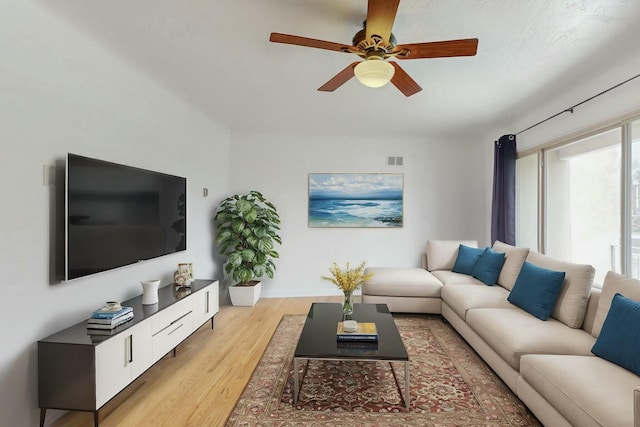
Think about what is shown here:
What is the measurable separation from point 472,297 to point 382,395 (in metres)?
1.44

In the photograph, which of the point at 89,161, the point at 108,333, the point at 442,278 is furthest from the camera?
the point at 442,278

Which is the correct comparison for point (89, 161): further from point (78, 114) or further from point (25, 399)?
point (25, 399)

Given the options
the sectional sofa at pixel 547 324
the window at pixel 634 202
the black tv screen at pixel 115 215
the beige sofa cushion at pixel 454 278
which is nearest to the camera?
the sectional sofa at pixel 547 324

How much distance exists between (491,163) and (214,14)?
174 inches

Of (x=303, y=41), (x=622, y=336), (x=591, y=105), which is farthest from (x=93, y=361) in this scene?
(x=591, y=105)

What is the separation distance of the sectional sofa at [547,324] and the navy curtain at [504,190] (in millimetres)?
520

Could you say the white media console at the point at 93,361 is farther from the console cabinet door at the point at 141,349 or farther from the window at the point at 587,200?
the window at the point at 587,200

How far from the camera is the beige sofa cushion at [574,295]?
2332 mm

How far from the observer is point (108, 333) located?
194 cm

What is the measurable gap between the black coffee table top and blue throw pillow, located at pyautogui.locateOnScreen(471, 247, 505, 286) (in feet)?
4.64

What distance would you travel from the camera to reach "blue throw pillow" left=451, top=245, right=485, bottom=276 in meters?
4.01

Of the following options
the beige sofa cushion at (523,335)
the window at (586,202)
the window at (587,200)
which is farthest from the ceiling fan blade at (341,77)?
the window at (586,202)

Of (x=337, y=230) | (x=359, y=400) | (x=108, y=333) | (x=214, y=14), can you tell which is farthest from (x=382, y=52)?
(x=337, y=230)

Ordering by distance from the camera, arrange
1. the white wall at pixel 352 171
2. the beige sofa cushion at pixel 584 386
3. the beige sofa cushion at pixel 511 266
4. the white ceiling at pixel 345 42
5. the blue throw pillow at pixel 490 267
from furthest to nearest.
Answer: the white wall at pixel 352 171
the blue throw pillow at pixel 490 267
the beige sofa cushion at pixel 511 266
the white ceiling at pixel 345 42
the beige sofa cushion at pixel 584 386
